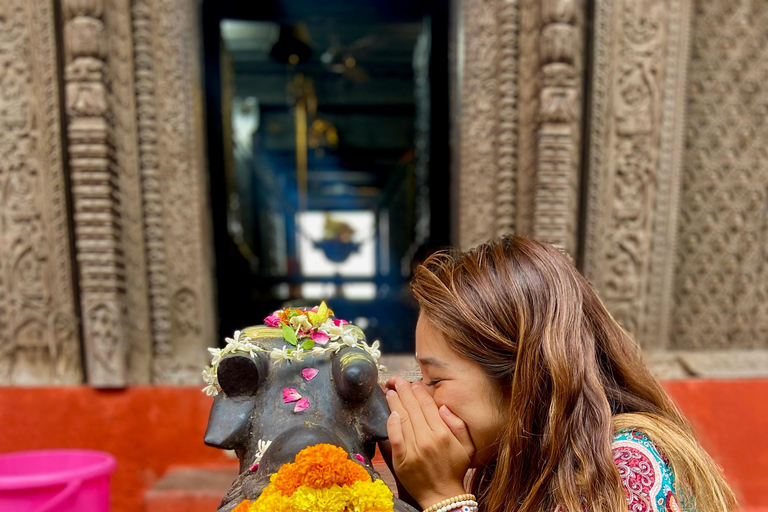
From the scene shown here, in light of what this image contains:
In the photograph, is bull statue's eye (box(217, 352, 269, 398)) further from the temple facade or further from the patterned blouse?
the temple facade

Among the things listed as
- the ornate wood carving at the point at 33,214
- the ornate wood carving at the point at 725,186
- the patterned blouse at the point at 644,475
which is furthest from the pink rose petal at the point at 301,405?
the ornate wood carving at the point at 725,186

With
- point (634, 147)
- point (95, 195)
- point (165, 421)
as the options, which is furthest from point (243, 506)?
point (634, 147)

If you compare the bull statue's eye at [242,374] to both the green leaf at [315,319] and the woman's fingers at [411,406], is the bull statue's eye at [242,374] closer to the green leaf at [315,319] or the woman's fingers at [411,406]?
A: the green leaf at [315,319]

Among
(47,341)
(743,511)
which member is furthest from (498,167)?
(47,341)

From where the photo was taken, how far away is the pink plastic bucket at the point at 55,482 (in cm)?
183

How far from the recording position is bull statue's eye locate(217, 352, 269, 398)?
99 centimetres

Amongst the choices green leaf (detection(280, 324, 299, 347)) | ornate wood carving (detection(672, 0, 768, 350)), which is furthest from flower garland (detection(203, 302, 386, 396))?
ornate wood carving (detection(672, 0, 768, 350))

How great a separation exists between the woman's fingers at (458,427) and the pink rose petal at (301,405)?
0.93 feet

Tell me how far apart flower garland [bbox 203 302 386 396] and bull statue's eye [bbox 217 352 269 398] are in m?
0.02

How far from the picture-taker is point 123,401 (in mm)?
2594

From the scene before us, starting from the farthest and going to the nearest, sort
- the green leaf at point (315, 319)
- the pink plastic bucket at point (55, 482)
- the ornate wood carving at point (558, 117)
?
the ornate wood carving at point (558, 117)
the pink plastic bucket at point (55, 482)
the green leaf at point (315, 319)

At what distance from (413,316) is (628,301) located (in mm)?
1945

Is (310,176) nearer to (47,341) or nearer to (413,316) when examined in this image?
(413,316)

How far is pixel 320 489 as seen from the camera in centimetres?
84
